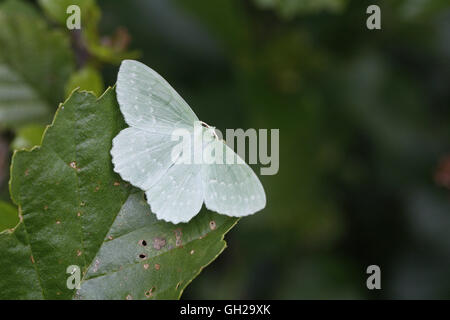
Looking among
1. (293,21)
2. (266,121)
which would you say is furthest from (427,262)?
(293,21)

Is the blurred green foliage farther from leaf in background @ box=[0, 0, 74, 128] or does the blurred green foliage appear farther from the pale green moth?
the pale green moth

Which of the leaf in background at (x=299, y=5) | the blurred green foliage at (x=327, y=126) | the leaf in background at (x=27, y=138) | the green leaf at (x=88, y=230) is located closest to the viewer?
the green leaf at (x=88, y=230)

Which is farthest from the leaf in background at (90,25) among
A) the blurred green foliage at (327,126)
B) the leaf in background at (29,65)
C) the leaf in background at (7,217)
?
the blurred green foliage at (327,126)

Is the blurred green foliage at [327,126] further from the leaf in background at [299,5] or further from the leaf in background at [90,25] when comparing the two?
the leaf in background at [90,25]

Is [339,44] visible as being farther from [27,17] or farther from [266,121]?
[27,17]

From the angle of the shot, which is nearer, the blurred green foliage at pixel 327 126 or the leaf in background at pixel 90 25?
the leaf in background at pixel 90 25

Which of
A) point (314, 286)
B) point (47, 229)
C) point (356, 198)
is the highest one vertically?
point (47, 229)
